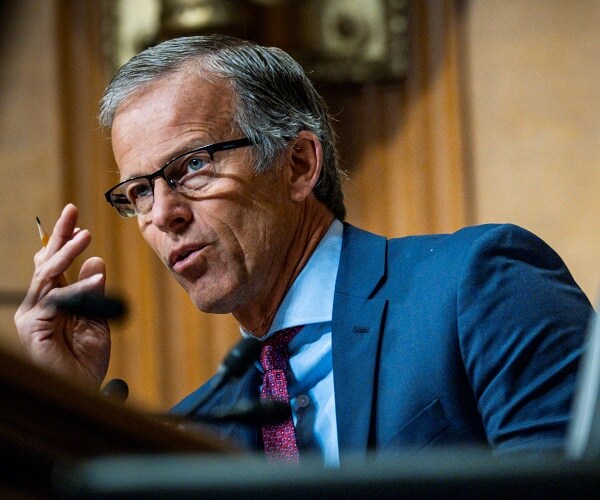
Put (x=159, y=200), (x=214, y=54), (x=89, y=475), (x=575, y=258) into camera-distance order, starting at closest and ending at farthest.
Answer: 1. (x=89, y=475)
2. (x=159, y=200)
3. (x=214, y=54)
4. (x=575, y=258)

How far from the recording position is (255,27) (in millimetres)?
4023

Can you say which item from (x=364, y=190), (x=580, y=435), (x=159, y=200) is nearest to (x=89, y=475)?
(x=580, y=435)

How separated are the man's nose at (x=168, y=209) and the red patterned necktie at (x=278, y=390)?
299 mm

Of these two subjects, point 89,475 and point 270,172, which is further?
point 270,172

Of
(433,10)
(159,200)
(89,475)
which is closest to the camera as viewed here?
(89,475)

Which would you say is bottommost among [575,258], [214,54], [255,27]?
[575,258]

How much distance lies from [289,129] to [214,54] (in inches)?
8.9

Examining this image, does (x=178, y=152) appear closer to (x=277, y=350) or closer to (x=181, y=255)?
(x=181, y=255)

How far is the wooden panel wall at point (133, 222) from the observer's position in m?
3.84

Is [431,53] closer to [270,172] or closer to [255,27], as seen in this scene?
[255,27]

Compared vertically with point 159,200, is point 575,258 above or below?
below

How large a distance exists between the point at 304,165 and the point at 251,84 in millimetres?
213

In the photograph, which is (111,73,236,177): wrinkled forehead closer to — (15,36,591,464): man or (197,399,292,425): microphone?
(15,36,591,464): man

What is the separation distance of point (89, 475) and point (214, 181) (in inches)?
61.6
